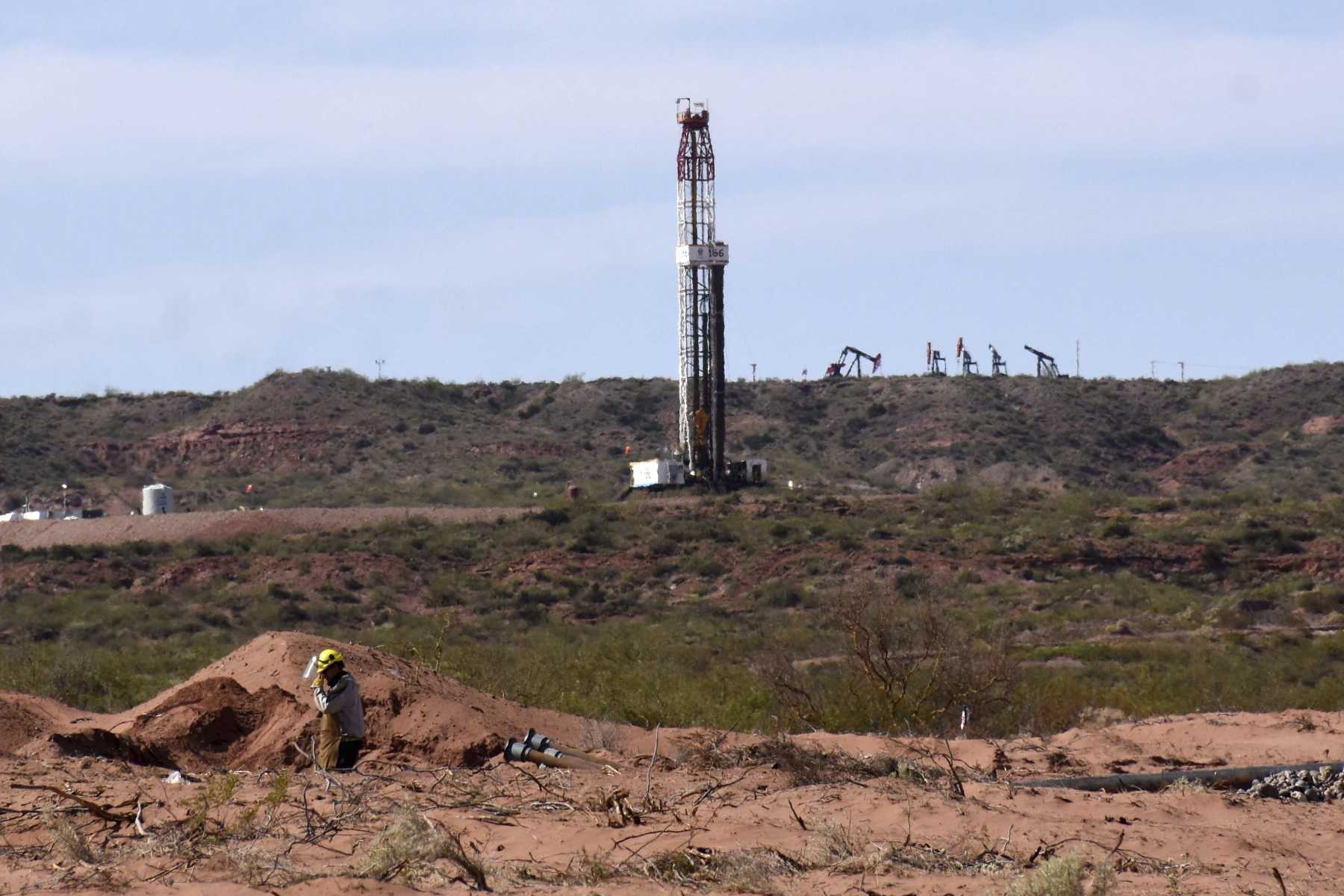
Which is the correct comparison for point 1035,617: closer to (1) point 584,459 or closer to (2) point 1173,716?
(2) point 1173,716

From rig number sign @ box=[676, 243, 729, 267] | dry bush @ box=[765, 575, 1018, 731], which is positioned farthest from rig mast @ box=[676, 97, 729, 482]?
dry bush @ box=[765, 575, 1018, 731]

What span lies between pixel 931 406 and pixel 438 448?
25.9m

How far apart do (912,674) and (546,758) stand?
6.59 metres

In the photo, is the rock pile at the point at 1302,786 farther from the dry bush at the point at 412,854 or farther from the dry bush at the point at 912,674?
the dry bush at the point at 412,854

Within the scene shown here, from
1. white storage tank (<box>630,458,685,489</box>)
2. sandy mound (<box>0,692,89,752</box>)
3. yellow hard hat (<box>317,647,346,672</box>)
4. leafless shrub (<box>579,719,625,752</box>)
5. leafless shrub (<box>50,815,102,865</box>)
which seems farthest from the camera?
white storage tank (<box>630,458,685,489</box>)

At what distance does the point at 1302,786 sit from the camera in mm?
15820

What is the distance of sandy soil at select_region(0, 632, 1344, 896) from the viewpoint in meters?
11.1

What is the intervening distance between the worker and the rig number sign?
3942 centimetres

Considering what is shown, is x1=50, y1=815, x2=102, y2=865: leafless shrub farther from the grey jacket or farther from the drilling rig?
the drilling rig

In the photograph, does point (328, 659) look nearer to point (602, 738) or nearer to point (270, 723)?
point (270, 723)

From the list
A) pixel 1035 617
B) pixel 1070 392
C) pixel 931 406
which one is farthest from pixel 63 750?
pixel 1070 392

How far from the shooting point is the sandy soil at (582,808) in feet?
36.4

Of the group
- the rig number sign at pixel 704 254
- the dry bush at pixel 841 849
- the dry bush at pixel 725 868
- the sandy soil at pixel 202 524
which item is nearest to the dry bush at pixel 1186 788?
the dry bush at pixel 841 849

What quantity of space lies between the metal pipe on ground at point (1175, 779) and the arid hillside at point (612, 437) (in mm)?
53039
